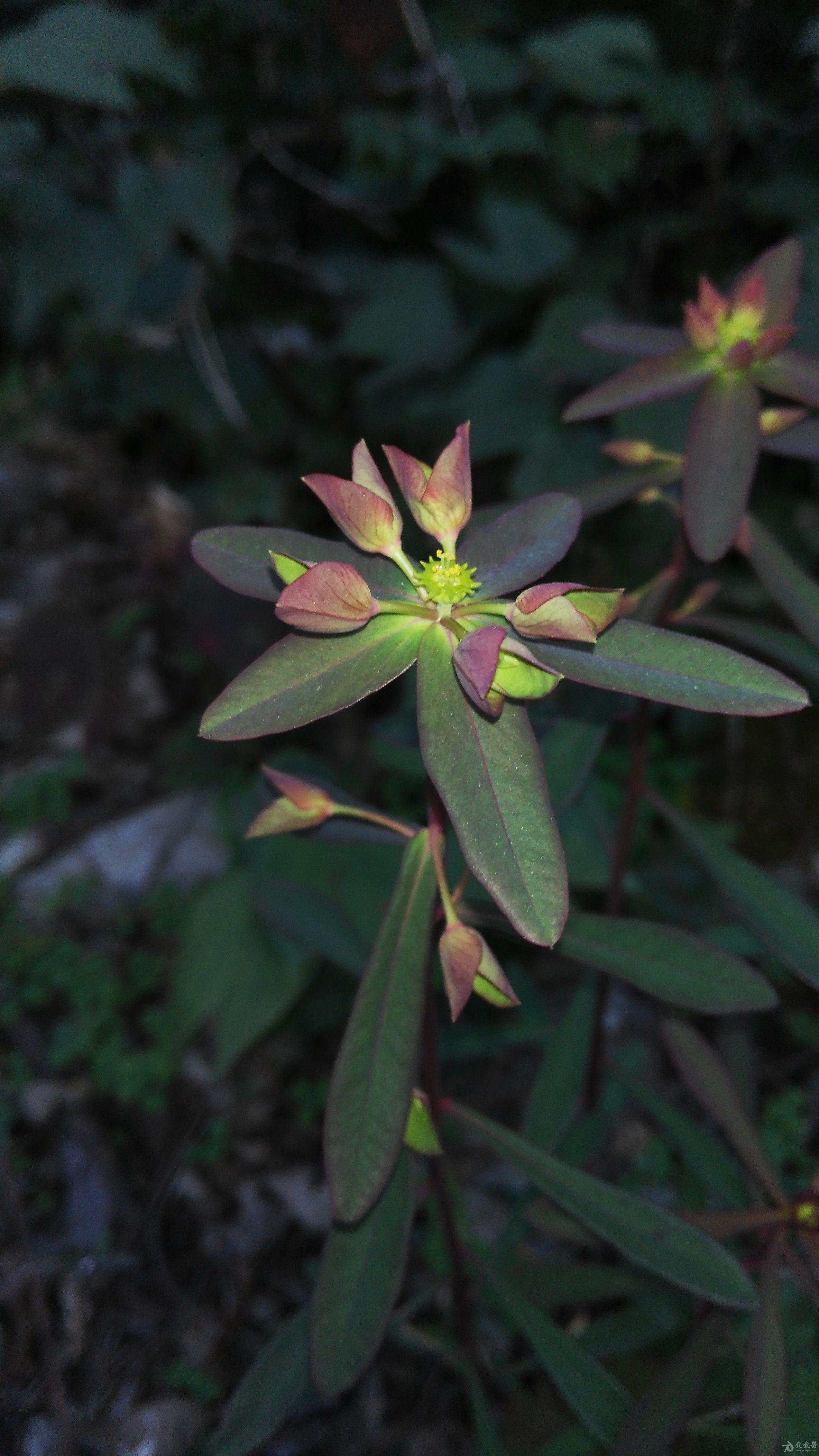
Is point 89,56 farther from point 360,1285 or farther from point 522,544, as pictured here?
point 360,1285

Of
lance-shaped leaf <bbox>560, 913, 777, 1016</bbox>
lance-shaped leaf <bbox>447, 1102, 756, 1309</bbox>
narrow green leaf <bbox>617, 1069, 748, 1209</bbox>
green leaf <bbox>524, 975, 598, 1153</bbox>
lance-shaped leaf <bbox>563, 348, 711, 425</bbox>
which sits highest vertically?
lance-shaped leaf <bbox>563, 348, 711, 425</bbox>

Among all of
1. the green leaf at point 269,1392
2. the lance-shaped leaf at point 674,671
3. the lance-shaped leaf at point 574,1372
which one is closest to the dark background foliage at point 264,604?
the lance-shaped leaf at point 574,1372

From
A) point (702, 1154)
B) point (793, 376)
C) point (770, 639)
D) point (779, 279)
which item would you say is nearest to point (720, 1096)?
point (702, 1154)

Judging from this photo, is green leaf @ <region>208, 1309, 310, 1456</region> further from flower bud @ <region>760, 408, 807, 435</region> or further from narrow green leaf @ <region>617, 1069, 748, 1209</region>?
flower bud @ <region>760, 408, 807, 435</region>

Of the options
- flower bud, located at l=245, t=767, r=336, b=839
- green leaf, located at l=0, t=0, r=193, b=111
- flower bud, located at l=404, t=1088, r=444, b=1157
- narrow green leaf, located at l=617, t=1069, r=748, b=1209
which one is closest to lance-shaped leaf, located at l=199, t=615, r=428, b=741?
flower bud, located at l=245, t=767, r=336, b=839

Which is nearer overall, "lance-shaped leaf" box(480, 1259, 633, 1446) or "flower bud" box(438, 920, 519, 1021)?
"flower bud" box(438, 920, 519, 1021)

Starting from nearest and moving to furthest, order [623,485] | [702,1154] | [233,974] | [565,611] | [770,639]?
Answer: [565,611], [623,485], [770,639], [702,1154], [233,974]

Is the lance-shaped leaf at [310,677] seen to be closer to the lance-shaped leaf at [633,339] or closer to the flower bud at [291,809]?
the flower bud at [291,809]
